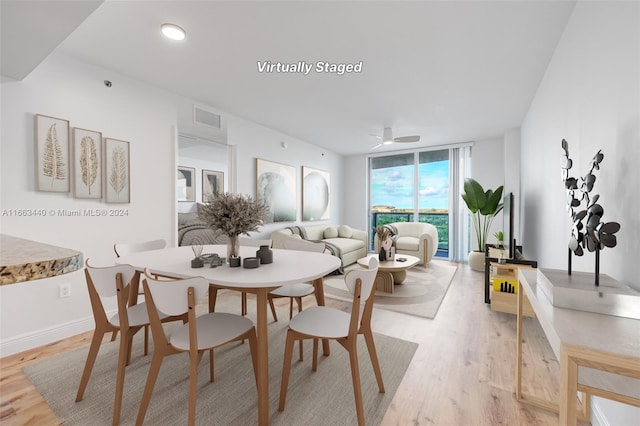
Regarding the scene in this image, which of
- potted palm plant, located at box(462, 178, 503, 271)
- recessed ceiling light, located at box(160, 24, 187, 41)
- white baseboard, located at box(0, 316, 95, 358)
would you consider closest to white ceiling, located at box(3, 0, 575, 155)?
recessed ceiling light, located at box(160, 24, 187, 41)

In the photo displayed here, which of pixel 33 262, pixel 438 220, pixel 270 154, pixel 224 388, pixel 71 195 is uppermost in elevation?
pixel 270 154

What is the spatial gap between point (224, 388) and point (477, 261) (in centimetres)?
461

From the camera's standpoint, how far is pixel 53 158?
230 centimetres

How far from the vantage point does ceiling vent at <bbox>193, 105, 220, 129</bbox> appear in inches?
136

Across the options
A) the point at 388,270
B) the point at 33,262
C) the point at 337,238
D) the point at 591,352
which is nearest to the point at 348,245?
the point at 337,238

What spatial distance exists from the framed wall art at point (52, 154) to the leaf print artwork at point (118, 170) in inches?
13.1

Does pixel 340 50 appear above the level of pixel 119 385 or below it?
above

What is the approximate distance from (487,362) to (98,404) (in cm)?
256

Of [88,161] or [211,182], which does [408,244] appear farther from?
[88,161]

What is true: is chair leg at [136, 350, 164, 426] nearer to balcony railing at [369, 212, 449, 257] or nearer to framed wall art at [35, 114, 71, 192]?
framed wall art at [35, 114, 71, 192]

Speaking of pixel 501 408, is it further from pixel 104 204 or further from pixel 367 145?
pixel 367 145

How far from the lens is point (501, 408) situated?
1528mm

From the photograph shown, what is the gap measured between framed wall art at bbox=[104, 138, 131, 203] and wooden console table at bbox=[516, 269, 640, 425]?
342cm

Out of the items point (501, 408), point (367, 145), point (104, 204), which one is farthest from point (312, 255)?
point (367, 145)
